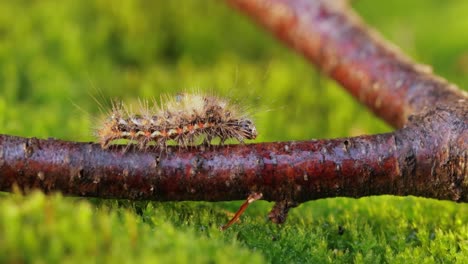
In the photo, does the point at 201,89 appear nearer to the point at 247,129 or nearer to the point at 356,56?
the point at 356,56

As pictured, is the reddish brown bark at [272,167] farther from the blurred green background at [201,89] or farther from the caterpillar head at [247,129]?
the caterpillar head at [247,129]

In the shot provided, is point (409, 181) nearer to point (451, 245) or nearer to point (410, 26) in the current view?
point (451, 245)

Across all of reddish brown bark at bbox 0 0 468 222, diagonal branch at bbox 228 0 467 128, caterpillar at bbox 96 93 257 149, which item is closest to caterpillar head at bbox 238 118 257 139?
caterpillar at bbox 96 93 257 149

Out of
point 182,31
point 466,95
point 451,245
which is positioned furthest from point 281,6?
point 451,245

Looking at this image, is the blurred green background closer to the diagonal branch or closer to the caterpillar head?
the caterpillar head

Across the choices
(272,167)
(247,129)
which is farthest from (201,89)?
(272,167)
